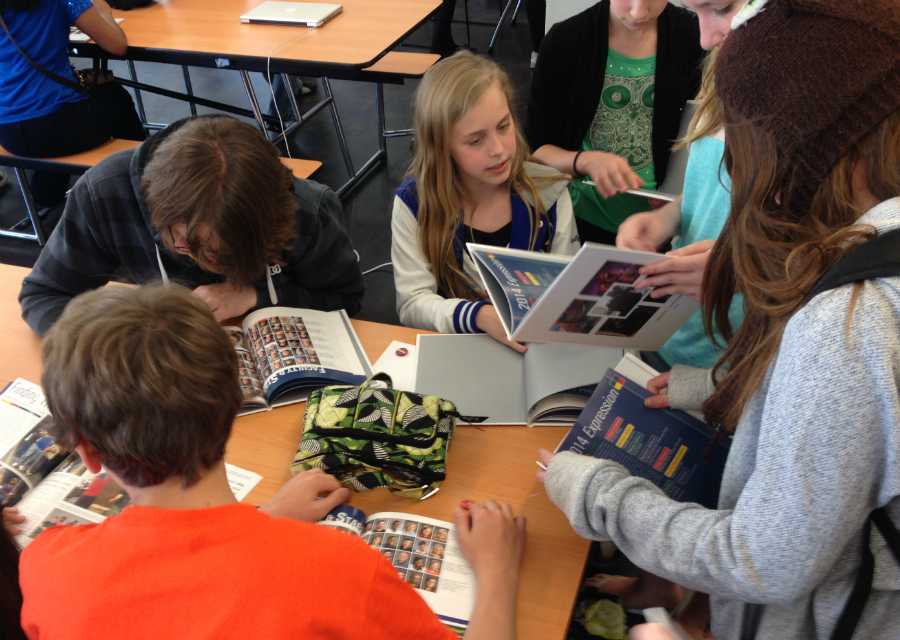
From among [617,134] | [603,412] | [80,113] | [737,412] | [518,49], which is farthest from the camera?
[518,49]

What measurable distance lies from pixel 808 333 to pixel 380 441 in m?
0.73

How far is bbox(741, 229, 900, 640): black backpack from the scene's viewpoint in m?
0.72

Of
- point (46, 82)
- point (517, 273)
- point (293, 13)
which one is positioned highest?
point (517, 273)

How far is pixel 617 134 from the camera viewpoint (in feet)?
6.89

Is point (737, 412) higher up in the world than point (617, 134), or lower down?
higher up

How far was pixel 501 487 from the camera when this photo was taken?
1.27m

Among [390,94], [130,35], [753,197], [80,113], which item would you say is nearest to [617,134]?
[753,197]

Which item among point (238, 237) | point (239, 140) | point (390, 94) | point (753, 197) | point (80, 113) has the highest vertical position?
point (753, 197)

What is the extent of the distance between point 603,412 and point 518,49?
4.75 m

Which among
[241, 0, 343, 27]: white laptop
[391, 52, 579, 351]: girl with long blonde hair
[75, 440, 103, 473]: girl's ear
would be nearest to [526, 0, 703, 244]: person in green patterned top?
[391, 52, 579, 351]: girl with long blonde hair

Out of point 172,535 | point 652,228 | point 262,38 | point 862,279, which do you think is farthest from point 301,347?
point 262,38

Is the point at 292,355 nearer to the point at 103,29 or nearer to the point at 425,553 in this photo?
the point at 425,553

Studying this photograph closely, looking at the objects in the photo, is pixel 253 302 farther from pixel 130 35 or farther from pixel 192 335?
pixel 130 35

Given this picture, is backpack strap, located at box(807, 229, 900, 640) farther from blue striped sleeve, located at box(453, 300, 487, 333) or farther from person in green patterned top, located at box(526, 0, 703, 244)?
person in green patterned top, located at box(526, 0, 703, 244)
